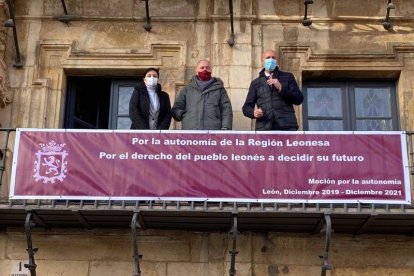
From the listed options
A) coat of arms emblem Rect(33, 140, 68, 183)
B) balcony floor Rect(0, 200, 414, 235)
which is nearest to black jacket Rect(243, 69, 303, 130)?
balcony floor Rect(0, 200, 414, 235)

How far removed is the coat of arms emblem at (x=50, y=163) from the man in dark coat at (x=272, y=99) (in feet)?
8.25

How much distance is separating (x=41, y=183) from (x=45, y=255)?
1288mm

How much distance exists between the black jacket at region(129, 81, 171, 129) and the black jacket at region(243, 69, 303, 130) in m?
1.08

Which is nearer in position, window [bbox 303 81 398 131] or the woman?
the woman

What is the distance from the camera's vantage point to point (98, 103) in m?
12.7

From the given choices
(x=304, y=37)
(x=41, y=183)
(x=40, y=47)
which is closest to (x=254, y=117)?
(x=304, y=37)

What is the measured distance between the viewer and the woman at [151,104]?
11.0 metres

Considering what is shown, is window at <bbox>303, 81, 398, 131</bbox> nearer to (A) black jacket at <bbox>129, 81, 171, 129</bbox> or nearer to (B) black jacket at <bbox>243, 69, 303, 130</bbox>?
(B) black jacket at <bbox>243, 69, 303, 130</bbox>

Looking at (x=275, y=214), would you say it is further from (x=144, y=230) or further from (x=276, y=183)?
(x=144, y=230)

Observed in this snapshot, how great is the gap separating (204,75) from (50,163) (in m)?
2.44

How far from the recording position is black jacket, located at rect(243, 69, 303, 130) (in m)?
10.8

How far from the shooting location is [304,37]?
40.6ft

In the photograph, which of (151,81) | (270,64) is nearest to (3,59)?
(151,81)

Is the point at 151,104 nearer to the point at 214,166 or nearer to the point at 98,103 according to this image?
the point at 214,166
